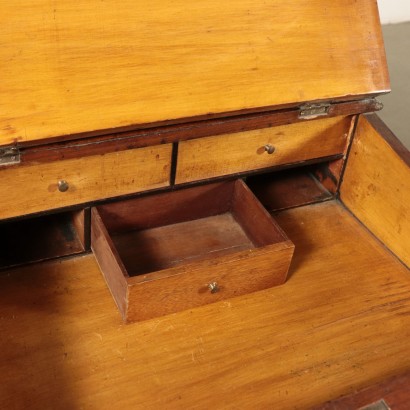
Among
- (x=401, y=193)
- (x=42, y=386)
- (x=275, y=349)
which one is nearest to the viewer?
(x=42, y=386)

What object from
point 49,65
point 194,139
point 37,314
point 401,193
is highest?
point 49,65

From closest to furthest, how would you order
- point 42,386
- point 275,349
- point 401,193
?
point 42,386 → point 275,349 → point 401,193

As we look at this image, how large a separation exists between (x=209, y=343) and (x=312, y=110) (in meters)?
0.63

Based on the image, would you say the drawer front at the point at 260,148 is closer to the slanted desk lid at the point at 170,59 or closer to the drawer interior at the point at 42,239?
the slanted desk lid at the point at 170,59

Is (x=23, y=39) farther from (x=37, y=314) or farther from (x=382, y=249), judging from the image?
(x=382, y=249)

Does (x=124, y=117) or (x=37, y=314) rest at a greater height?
(x=124, y=117)

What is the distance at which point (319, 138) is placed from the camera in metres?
1.79

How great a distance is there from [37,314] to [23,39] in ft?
1.94

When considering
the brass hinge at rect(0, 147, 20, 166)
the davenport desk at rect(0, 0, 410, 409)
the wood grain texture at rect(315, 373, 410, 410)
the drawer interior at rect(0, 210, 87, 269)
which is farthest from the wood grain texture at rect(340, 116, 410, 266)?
the brass hinge at rect(0, 147, 20, 166)

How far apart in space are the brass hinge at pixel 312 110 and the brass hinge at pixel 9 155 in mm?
688

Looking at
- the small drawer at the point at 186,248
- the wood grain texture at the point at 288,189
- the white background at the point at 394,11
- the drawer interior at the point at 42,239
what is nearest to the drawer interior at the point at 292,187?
the wood grain texture at the point at 288,189

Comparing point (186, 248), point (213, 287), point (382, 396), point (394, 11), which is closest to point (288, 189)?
point (186, 248)

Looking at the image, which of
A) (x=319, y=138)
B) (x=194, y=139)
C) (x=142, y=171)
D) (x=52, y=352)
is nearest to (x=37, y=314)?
(x=52, y=352)

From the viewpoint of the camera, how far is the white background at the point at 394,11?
9.25 feet
